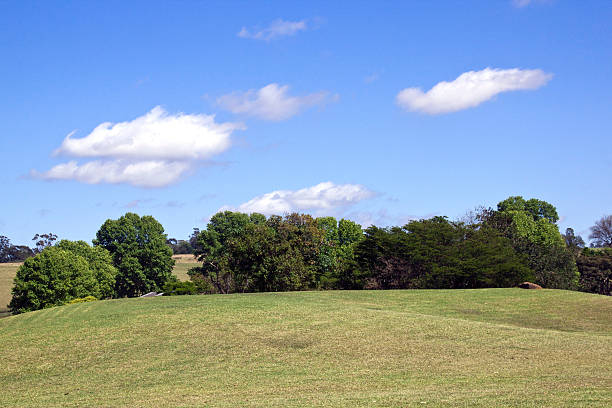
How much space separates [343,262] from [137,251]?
35.1 metres

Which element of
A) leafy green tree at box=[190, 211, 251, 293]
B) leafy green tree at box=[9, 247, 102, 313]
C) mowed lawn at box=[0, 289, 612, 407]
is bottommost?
mowed lawn at box=[0, 289, 612, 407]

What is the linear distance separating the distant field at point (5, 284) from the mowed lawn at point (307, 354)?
204 ft

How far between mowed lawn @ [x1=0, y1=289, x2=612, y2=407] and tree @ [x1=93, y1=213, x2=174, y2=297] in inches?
1788

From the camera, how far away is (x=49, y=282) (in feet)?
216

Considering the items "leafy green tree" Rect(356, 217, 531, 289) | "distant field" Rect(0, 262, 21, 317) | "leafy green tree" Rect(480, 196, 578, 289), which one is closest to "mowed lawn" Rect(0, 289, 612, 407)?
"leafy green tree" Rect(356, 217, 531, 289)

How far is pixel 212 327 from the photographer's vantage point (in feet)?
101

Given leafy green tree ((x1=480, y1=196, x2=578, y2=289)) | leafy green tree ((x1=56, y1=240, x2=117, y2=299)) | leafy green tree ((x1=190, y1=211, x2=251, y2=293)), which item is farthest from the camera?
leafy green tree ((x1=190, y1=211, x2=251, y2=293))

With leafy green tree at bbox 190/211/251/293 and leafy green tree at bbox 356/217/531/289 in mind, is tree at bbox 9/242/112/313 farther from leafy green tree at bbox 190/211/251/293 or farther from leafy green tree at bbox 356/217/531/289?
leafy green tree at bbox 356/217/531/289

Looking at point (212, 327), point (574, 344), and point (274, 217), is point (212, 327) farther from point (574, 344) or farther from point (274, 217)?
point (274, 217)

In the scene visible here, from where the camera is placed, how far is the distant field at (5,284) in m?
94.7

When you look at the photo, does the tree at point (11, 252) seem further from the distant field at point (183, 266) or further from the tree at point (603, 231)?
the tree at point (603, 231)

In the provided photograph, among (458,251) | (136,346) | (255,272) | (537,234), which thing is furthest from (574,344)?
(537,234)

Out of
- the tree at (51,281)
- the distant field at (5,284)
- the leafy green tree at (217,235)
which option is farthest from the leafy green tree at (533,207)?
the distant field at (5,284)

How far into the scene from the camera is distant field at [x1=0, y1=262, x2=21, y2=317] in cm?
9469
